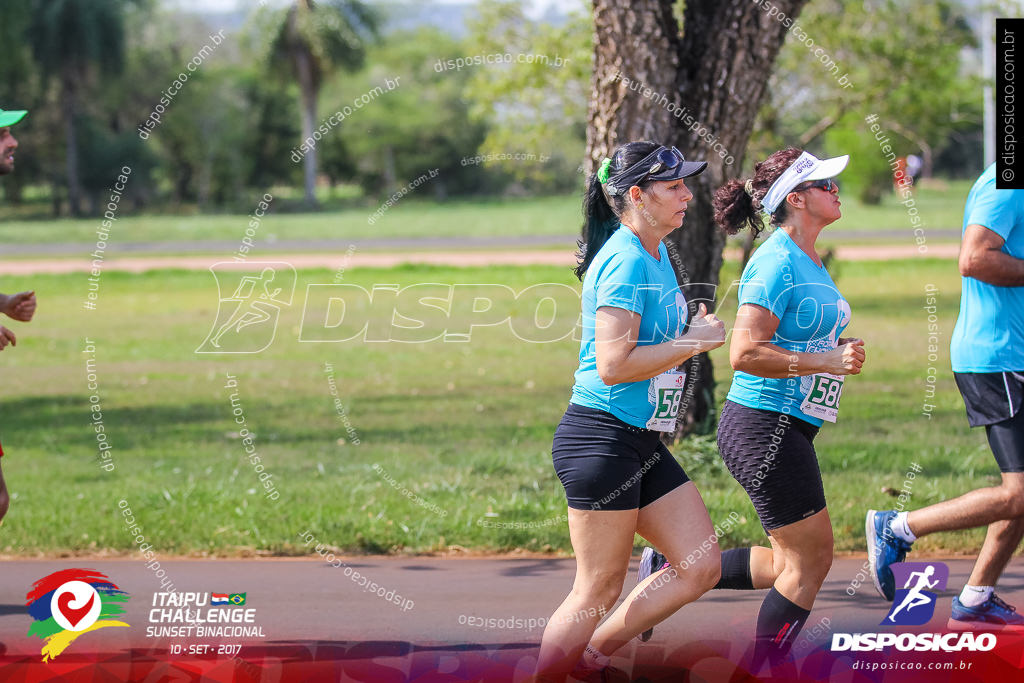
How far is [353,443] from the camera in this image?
8969mm

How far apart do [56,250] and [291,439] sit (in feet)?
80.9

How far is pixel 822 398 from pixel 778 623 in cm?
81

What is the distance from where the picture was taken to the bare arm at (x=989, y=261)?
14.7ft

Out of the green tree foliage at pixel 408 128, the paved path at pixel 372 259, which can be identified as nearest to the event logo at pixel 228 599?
the paved path at pixel 372 259

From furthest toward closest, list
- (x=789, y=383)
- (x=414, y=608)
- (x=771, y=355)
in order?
(x=414, y=608)
(x=789, y=383)
(x=771, y=355)

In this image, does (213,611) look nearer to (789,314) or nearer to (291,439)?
(789,314)

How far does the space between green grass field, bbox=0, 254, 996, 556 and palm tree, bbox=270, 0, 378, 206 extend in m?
22.2

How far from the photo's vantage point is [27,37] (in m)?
43.9

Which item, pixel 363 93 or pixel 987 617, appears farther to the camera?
pixel 363 93

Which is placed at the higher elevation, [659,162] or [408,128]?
[408,128]

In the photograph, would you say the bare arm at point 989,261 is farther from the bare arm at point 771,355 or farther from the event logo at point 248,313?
the event logo at point 248,313

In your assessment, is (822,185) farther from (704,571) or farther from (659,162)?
(704,571)

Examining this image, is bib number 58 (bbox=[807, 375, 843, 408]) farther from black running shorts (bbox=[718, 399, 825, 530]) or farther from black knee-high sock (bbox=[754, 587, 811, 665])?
black knee-high sock (bbox=[754, 587, 811, 665])

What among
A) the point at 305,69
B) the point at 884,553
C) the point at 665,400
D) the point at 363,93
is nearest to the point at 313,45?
the point at 305,69
